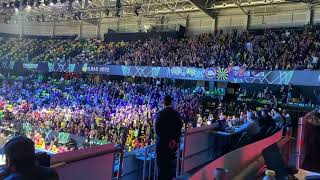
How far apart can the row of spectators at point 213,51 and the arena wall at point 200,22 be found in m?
1.75

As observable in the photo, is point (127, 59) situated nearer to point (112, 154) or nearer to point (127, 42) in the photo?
point (127, 42)

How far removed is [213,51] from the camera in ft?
79.6

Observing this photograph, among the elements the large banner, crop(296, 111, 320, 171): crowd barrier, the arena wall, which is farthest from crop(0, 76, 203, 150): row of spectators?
crop(296, 111, 320, 171): crowd barrier

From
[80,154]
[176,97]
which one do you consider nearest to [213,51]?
→ [176,97]

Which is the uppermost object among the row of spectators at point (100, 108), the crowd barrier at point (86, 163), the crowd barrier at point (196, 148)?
the crowd barrier at point (86, 163)

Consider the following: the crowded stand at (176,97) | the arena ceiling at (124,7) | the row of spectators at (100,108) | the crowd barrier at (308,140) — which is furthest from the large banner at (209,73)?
the crowd barrier at (308,140)

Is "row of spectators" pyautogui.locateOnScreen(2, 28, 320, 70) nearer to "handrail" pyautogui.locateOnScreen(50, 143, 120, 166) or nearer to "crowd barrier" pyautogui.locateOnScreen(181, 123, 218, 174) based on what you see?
"crowd barrier" pyautogui.locateOnScreen(181, 123, 218, 174)

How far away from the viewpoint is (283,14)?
25859 millimetres

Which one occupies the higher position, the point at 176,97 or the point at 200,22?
the point at 200,22

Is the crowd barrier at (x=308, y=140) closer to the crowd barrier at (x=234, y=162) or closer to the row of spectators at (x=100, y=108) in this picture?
the crowd barrier at (x=234, y=162)

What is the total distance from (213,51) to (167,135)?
19.3m

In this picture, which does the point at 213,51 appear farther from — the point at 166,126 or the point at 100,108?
the point at 166,126

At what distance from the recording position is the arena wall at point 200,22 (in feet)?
83.4

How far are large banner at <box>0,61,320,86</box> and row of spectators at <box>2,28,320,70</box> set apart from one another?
49 centimetres
